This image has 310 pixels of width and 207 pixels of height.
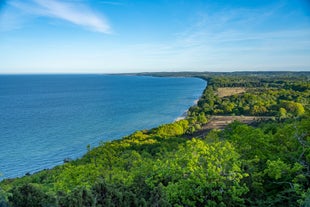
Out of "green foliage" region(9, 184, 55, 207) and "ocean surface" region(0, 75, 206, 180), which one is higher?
"green foliage" region(9, 184, 55, 207)

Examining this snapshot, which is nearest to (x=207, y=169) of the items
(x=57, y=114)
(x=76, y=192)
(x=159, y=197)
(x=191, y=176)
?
(x=191, y=176)

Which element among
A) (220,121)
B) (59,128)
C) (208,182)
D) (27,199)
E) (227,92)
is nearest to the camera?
(27,199)

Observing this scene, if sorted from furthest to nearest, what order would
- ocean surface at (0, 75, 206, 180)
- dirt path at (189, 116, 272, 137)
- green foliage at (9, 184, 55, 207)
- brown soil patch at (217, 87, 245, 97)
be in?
brown soil patch at (217, 87, 245, 97), dirt path at (189, 116, 272, 137), ocean surface at (0, 75, 206, 180), green foliage at (9, 184, 55, 207)

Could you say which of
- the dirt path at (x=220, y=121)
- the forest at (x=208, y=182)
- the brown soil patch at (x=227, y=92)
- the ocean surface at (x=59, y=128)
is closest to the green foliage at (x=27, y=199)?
the forest at (x=208, y=182)

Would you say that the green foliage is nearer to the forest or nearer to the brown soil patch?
the forest

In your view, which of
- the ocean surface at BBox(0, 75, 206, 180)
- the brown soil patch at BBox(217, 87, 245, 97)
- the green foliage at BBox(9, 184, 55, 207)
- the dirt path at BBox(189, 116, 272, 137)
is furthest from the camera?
the brown soil patch at BBox(217, 87, 245, 97)

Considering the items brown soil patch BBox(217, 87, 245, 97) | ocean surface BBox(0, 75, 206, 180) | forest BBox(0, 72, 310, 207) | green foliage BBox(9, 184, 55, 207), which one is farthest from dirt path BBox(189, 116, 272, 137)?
brown soil patch BBox(217, 87, 245, 97)

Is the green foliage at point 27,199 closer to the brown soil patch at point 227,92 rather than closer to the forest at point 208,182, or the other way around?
the forest at point 208,182

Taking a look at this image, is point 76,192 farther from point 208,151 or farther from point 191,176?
point 208,151

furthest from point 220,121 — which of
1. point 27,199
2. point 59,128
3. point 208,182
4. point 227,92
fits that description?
point 227,92

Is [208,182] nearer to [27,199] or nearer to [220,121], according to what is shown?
[27,199]

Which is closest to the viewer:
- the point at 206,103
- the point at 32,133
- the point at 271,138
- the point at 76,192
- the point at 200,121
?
the point at 76,192
